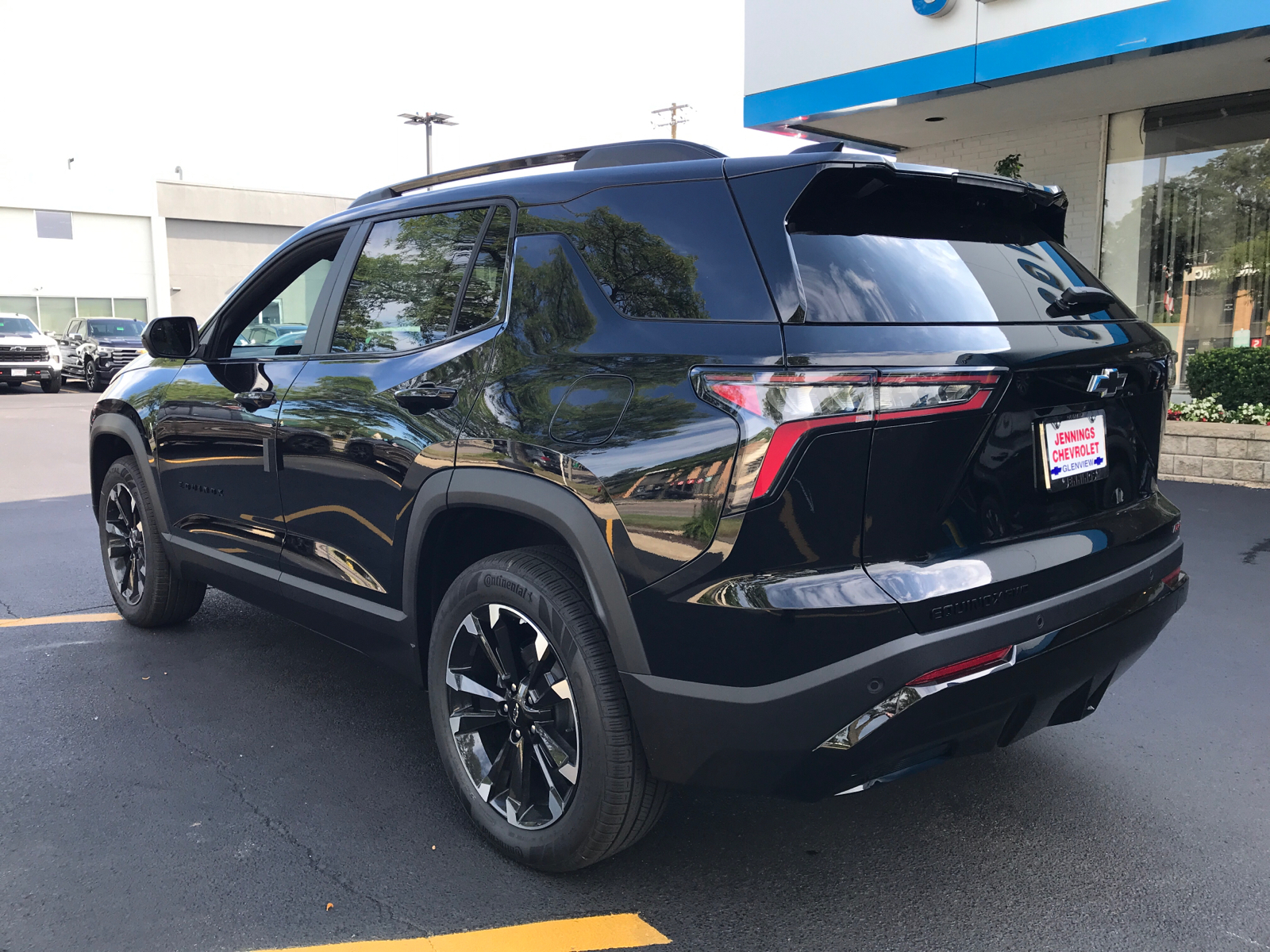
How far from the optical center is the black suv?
216cm

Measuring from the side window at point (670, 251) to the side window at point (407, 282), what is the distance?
0.48m

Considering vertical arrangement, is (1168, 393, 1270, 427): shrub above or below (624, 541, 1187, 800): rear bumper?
above

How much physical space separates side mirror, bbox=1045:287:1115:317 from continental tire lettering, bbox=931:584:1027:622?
2.56 ft

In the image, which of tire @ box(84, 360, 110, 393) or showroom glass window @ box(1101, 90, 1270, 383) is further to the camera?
tire @ box(84, 360, 110, 393)

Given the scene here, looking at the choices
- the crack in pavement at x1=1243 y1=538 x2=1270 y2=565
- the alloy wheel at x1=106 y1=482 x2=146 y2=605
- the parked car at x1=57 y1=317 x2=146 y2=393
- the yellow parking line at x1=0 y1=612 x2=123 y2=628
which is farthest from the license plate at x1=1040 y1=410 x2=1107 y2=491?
the parked car at x1=57 y1=317 x2=146 y2=393

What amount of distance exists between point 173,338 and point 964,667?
3.49m

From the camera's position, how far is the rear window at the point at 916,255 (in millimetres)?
2301

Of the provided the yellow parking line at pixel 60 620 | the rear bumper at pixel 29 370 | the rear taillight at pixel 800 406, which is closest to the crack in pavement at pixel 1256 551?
the rear taillight at pixel 800 406

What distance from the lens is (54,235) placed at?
39219 millimetres

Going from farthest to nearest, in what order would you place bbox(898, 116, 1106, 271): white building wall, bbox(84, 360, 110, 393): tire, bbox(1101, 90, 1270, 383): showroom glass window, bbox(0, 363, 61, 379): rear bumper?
bbox(84, 360, 110, 393): tire < bbox(0, 363, 61, 379): rear bumper < bbox(898, 116, 1106, 271): white building wall < bbox(1101, 90, 1270, 383): showroom glass window

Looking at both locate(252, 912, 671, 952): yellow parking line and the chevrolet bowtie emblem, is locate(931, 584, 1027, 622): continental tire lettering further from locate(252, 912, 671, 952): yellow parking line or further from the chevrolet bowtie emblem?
locate(252, 912, 671, 952): yellow parking line

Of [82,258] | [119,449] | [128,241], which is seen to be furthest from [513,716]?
[128,241]

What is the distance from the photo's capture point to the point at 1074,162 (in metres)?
12.5

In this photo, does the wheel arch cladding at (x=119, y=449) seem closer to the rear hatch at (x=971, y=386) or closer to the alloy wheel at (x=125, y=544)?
the alloy wheel at (x=125, y=544)
